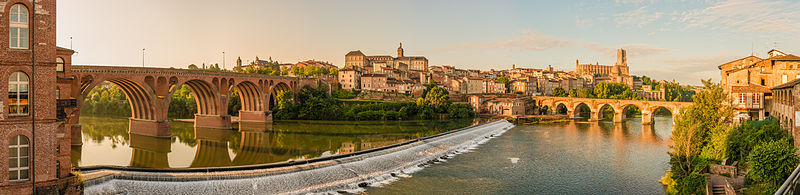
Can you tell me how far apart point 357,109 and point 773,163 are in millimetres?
57167

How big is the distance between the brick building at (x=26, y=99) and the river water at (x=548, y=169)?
520 inches

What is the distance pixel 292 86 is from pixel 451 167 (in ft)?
155

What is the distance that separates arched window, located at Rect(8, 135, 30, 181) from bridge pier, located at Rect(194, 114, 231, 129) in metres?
37.2

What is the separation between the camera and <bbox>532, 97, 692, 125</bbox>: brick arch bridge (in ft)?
202

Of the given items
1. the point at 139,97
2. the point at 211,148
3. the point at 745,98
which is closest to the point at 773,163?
the point at 745,98

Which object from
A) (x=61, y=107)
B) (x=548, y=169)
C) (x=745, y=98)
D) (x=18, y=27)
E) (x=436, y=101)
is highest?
(x=18, y=27)

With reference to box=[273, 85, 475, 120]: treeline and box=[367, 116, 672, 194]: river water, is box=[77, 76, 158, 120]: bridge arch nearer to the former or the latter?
box=[273, 85, 475, 120]: treeline

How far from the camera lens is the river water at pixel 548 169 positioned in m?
22.8

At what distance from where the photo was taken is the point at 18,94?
13.1m

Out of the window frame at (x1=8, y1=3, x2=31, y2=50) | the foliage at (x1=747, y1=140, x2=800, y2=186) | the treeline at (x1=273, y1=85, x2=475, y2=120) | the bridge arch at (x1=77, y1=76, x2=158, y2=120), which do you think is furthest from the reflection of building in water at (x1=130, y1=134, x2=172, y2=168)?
the foliage at (x1=747, y1=140, x2=800, y2=186)

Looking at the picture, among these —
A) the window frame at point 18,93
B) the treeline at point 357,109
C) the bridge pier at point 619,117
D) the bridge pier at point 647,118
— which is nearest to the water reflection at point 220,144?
the treeline at point 357,109

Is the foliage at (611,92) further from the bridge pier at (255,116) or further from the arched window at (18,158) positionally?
the arched window at (18,158)

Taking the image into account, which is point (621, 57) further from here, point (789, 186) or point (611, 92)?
point (789, 186)

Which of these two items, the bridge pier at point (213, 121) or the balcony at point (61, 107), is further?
the bridge pier at point (213, 121)
